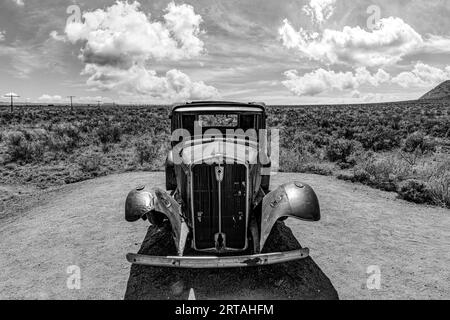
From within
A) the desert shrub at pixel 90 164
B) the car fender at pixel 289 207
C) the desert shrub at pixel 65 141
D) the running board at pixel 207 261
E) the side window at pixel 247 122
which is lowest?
the running board at pixel 207 261

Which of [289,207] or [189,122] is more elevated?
[189,122]

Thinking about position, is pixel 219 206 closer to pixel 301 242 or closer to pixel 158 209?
pixel 158 209

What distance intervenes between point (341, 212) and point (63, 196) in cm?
741

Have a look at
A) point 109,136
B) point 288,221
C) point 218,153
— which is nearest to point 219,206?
point 218,153

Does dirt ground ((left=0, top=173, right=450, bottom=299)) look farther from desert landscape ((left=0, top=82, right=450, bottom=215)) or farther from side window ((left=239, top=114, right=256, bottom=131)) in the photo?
side window ((left=239, top=114, right=256, bottom=131))

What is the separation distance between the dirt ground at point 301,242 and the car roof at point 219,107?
8.22 ft

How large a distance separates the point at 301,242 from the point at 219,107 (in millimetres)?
2971

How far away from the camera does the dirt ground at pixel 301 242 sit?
14.7ft

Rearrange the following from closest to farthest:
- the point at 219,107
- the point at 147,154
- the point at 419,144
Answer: the point at 219,107
the point at 147,154
the point at 419,144

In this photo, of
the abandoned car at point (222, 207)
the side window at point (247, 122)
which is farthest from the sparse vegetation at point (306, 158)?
the abandoned car at point (222, 207)

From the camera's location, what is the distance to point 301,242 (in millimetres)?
5957

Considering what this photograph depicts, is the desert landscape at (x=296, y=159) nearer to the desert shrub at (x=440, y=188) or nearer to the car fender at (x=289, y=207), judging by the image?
the desert shrub at (x=440, y=188)
